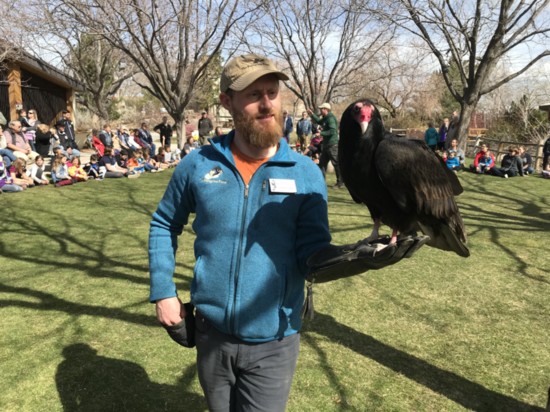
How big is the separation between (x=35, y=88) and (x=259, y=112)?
19.8 metres

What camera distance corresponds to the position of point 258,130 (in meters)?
1.72

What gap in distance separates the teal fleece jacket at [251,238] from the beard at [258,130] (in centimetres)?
9

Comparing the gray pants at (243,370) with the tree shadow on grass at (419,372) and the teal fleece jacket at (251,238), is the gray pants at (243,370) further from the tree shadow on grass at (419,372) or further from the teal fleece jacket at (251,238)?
the tree shadow on grass at (419,372)

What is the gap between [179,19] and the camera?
15.0 metres

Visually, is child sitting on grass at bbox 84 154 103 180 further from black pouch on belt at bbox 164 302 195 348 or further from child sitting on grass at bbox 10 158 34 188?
black pouch on belt at bbox 164 302 195 348

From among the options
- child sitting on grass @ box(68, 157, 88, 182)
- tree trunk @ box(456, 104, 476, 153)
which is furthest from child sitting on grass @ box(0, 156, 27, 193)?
tree trunk @ box(456, 104, 476, 153)

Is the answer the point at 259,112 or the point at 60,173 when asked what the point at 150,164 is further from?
the point at 259,112

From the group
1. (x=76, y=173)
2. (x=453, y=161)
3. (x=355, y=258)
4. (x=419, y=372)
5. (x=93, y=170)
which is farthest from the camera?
(x=453, y=161)

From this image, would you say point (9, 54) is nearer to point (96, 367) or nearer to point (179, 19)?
point (179, 19)

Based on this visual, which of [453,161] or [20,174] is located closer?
[20,174]

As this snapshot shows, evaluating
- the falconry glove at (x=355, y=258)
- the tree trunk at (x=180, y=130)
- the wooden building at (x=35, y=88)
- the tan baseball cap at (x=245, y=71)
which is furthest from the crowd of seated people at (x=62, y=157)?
the falconry glove at (x=355, y=258)

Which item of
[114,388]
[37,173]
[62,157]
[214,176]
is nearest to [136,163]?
[62,157]

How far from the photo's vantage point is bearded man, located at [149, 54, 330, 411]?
1.72m

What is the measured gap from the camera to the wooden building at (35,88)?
1554 centimetres
